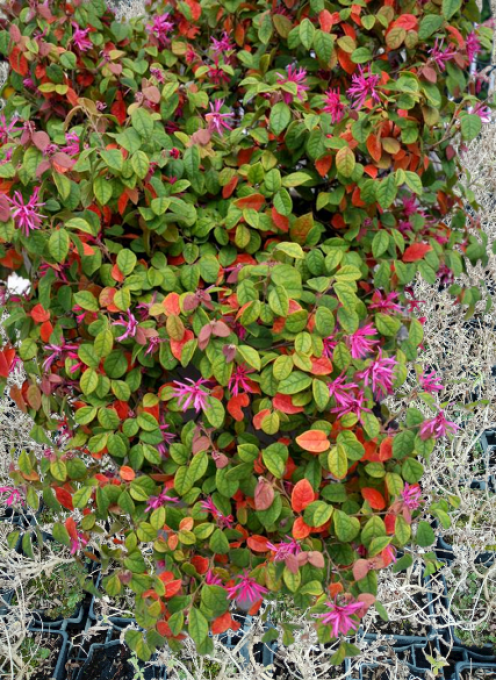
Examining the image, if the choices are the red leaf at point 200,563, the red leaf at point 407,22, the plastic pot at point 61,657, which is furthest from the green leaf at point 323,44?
the plastic pot at point 61,657

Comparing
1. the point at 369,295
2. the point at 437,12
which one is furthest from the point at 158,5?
the point at 369,295

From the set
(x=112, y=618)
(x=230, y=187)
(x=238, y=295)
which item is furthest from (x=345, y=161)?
(x=112, y=618)

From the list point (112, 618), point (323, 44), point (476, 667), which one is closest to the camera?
point (323, 44)

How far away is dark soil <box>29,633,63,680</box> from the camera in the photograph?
5.52 ft

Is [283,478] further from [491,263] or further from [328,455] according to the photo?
[491,263]

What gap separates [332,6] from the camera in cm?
123

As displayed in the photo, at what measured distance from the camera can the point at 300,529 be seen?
101cm

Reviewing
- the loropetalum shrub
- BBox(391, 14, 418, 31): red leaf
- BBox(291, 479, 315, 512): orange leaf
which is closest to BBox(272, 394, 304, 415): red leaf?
the loropetalum shrub

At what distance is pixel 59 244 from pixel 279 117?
18.0 inches

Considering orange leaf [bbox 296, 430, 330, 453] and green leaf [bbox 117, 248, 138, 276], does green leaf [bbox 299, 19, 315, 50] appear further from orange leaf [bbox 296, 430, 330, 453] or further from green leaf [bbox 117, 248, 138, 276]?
orange leaf [bbox 296, 430, 330, 453]

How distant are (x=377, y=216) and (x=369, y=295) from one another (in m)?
0.17

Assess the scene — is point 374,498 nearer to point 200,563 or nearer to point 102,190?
point 200,563

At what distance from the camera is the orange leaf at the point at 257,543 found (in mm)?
→ 1092

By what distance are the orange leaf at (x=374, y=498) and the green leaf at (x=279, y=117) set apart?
0.67 meters
